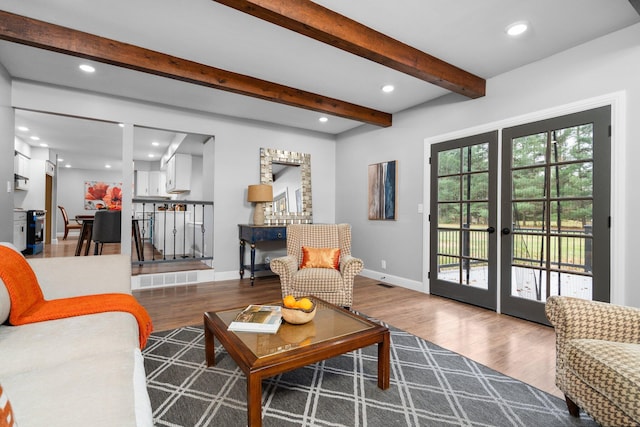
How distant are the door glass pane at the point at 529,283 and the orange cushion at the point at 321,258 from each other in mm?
1784

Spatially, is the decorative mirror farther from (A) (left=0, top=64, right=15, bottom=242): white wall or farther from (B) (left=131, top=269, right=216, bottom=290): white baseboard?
(A) (left=0, top=64, right=15, bottom=242): white wall

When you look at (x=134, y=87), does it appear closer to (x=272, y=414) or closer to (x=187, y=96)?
(x=187, y=96)

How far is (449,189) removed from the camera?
3725 millimetres

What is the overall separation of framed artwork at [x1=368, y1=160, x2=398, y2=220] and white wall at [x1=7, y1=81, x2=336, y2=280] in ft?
3.39

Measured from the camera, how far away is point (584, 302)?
1.47 m

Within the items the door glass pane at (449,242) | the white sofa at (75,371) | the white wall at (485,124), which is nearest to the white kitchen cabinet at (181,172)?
the white wall at (485,124)

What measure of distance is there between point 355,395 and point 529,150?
2.78 m

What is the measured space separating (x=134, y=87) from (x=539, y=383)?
4.58 metres

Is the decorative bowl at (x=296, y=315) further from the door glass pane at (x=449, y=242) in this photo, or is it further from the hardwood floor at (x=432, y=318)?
the door glass pane at (x=449, y=242)

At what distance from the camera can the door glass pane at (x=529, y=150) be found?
2.90 m

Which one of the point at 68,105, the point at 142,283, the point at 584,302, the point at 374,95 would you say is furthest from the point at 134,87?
the point at 584,302

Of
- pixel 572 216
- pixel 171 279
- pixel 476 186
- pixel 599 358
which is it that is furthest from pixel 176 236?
pixel 599 358

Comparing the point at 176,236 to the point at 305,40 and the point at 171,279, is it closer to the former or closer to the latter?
the point at 171,279

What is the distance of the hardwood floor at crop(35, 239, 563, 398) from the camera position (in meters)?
2.14
